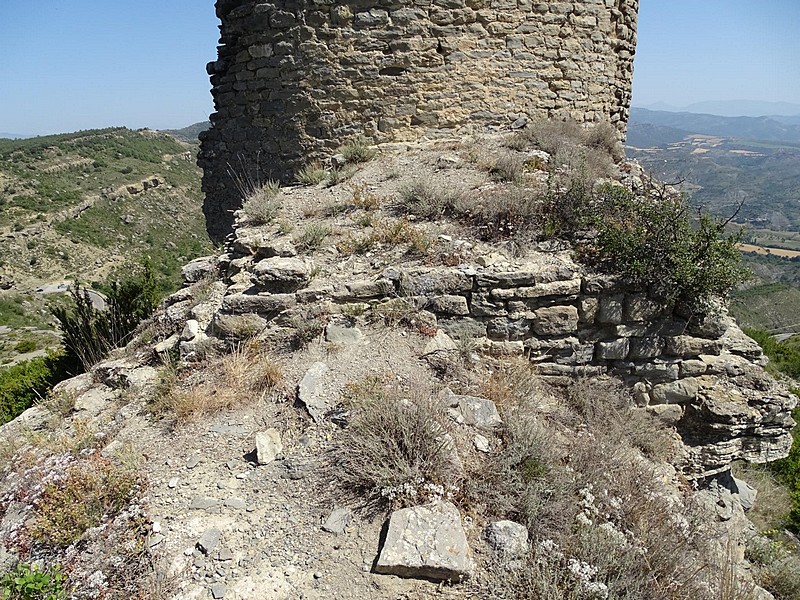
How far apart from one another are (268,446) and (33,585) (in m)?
1.28

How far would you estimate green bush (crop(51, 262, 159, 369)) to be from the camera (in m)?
5.73

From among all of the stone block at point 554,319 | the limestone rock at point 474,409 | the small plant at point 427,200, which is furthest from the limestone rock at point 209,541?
the small plant at point 427,200

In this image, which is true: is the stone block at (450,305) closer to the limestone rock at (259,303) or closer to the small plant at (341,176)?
the limestone rock at (259,303)

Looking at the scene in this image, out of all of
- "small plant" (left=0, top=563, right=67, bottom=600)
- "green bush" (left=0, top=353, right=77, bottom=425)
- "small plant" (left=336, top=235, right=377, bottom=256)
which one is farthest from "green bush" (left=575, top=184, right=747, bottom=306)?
"green bush" (left=0, top=353, right=77, bottom=425)

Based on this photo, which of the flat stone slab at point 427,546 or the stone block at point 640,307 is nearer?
the flat stone slab at point 427,546

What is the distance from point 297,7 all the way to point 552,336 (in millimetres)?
5489

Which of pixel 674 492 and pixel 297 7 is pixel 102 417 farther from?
pixel 297 7

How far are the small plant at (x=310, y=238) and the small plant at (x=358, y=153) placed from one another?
222cm

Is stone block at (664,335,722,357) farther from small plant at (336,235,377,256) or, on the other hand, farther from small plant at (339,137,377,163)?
small plant at (339,137,377,163)

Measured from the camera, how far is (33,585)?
2330mm

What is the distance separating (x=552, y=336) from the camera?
4.35m

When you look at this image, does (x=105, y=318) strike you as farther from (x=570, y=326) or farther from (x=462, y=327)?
(x=570, y=326)

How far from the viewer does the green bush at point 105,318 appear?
5734mm

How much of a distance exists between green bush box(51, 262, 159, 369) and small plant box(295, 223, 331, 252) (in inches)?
86.9
